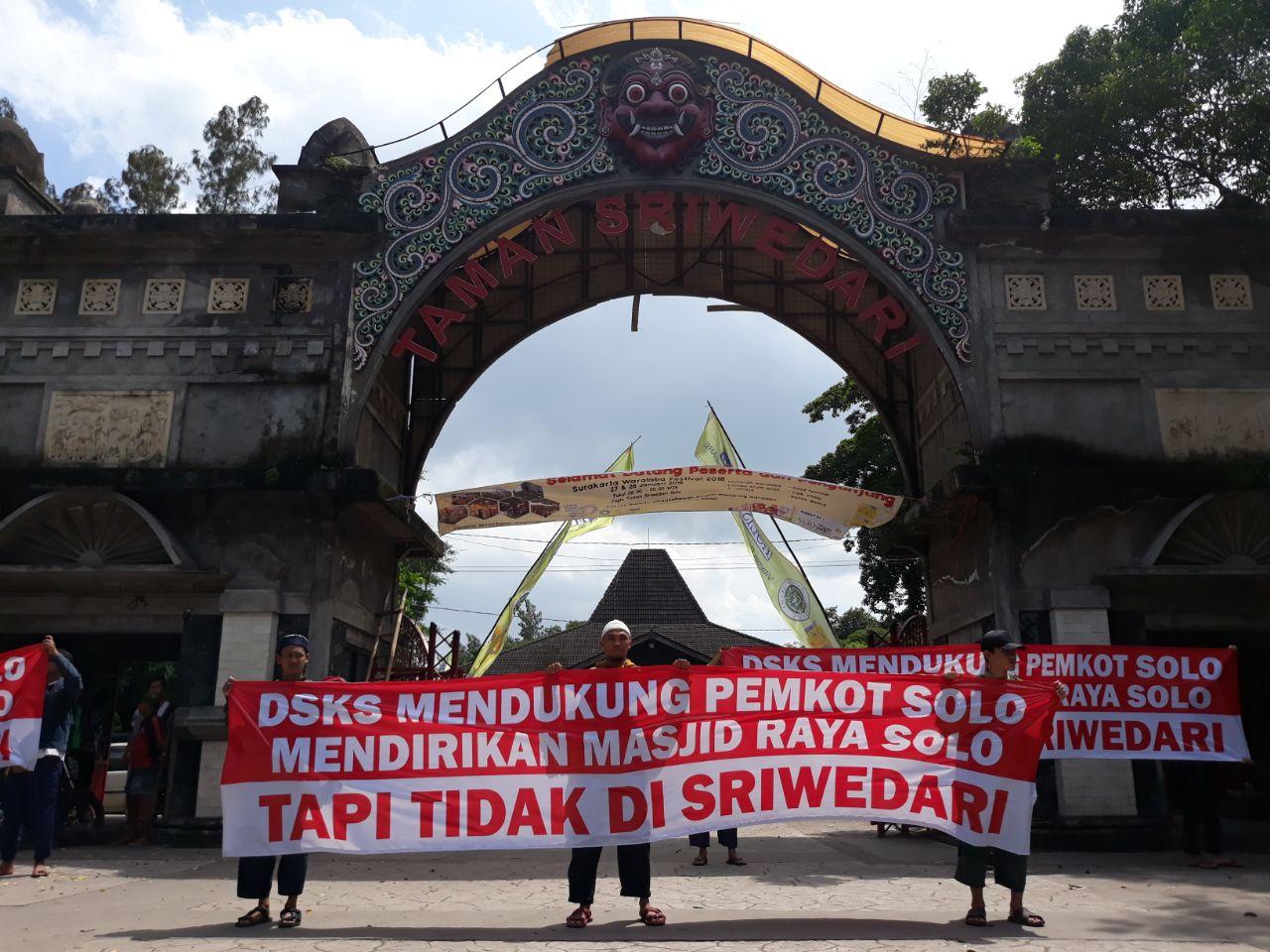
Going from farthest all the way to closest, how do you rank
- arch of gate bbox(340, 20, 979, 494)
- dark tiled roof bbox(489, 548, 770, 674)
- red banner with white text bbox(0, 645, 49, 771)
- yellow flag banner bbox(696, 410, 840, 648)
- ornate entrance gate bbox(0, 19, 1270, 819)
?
dark tiled roof bbox(489, 548, 770, 674), yellow flag banner bbox(696, 410, 840, 648), arch of gate bbox(340, 20, 979, 494), ornate entrance gate bbox(0, 19, 1270, 819), red banner with white text bbox(0, 645, 49, 771)

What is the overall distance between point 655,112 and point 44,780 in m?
10.1

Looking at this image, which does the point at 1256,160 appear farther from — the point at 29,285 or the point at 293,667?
the point at 29,285

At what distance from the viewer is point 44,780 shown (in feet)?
27.1

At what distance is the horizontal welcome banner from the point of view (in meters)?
13.4

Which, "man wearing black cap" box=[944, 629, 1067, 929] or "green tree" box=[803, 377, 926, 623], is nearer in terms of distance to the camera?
"man wearing black cap" box=[944, 629, 1067, 929]

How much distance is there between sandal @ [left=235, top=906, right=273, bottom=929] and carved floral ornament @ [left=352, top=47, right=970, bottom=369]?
28.5 feet

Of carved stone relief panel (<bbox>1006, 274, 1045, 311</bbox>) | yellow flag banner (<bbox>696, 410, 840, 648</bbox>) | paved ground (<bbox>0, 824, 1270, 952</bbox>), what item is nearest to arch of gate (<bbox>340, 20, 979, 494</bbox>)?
carved stone relief panel (<bbox>1006, 274, 1045, 311</bbox>)

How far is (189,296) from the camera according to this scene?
13.1 meters

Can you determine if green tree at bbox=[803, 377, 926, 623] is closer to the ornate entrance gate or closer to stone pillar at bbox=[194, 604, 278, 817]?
the ornate entrance gate

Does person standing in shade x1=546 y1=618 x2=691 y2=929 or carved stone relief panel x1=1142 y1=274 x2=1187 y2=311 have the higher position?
carved stone relief panel x1=1142 y1=274 x2=1187 y2=311

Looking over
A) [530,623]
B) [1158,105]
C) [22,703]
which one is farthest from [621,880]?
[530,623]

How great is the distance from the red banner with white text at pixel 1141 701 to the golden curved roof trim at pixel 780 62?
7131 millimetres

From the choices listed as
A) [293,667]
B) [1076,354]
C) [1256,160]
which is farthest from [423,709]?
[1256,160]

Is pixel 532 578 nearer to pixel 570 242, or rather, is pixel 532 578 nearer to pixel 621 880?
pixel 570 242
